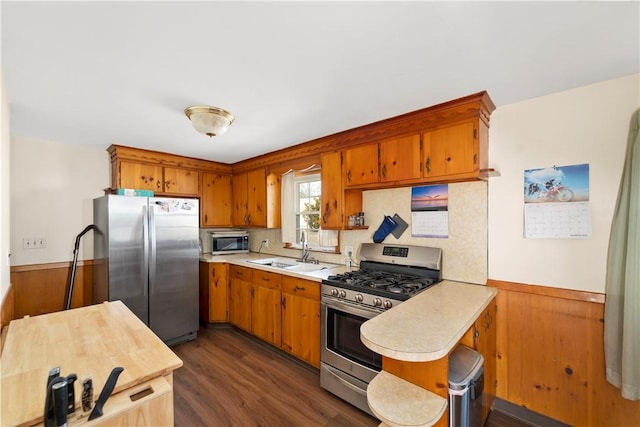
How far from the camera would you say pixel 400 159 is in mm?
2369

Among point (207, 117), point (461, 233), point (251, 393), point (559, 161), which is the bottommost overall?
point (251, 393)

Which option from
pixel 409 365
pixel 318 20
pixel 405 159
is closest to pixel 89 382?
pixel 409 365

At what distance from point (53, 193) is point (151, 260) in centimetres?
134

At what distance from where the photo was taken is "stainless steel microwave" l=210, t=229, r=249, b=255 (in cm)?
399

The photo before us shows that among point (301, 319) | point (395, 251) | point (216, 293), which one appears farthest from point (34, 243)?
point (395, 251)

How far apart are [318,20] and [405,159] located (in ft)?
4.65

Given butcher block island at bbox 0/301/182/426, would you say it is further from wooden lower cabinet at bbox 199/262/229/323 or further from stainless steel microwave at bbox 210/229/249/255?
stainless steel microwave at bbox 210/229/249/255

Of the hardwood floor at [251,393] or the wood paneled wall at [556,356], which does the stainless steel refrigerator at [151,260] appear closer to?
the hardwood floor at [251,393]

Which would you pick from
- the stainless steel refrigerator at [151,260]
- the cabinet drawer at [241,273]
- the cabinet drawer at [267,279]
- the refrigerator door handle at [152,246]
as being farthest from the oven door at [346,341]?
the refrigerator door handle at [152,246]

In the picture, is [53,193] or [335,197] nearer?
[335,197]

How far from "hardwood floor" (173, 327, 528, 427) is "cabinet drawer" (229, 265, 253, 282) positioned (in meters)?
0.78

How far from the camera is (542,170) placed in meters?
1.95

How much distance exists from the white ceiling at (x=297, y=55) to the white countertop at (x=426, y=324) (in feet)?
4.69

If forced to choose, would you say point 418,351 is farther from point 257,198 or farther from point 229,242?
point 229,242
